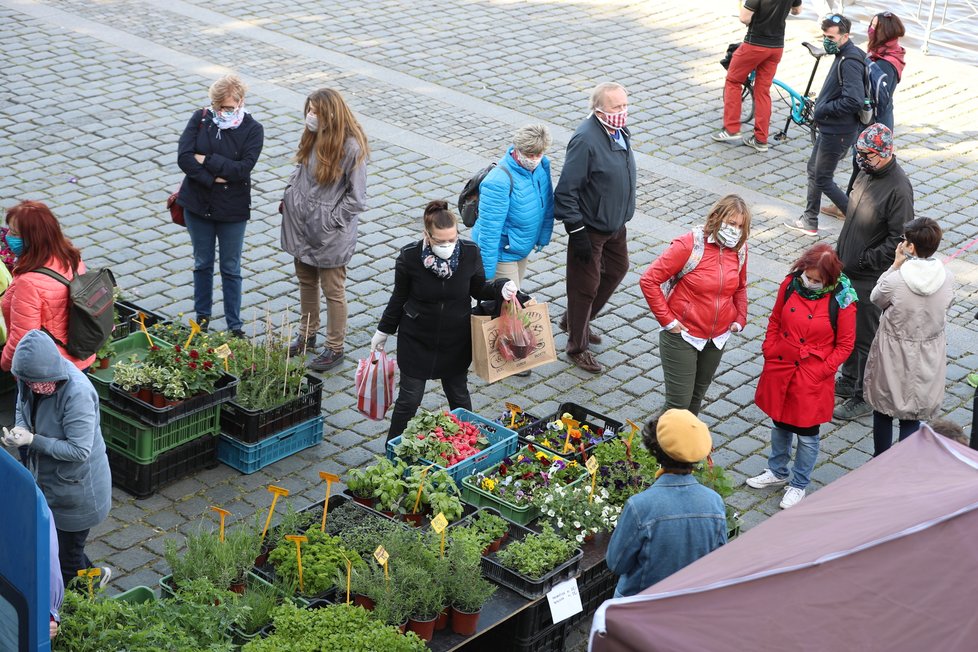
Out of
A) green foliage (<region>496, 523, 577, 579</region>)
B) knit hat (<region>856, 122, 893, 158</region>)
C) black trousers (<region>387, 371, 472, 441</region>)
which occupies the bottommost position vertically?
black trousers (<region>387, 371, 472, 441</region>)

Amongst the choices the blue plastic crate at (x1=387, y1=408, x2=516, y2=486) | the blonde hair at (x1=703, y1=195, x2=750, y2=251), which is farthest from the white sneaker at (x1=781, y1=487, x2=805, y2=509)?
the blue plastic crate at (x1=387, y1=408, x2=516, y2=486)

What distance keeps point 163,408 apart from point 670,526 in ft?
10.2

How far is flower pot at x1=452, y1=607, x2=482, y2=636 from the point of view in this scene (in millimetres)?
5504

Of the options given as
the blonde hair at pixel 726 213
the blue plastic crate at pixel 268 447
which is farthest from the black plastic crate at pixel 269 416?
the blonde hair at pixel 726 213

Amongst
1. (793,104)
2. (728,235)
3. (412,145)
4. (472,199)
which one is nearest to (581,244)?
(472,199)

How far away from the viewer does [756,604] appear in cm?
396

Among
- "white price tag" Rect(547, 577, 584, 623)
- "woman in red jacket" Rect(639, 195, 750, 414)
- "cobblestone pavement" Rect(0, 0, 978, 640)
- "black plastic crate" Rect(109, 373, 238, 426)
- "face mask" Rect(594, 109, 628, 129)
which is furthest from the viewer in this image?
"cobblestone pavement" Rect(0, 0, 978, 640)

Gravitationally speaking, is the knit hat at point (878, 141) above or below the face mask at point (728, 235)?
above

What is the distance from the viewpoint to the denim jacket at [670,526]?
16.8 ft

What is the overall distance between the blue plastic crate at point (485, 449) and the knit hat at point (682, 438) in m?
1.75

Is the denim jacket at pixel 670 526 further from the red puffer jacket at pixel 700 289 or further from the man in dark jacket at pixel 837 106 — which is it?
the man in dark jacket at pixel 837 106

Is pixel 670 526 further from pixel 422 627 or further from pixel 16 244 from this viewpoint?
pixel 16 244

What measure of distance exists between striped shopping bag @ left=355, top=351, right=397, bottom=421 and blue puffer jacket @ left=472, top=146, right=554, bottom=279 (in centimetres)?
111

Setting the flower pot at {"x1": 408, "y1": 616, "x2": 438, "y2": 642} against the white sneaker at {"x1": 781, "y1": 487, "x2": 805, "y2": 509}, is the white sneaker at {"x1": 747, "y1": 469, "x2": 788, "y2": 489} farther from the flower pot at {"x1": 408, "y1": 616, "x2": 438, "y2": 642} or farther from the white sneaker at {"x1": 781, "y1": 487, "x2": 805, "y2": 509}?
the flower pot at {"x1": 408, "y1": 616, "x2": 438, "y2": 642}
